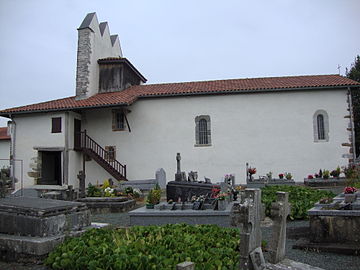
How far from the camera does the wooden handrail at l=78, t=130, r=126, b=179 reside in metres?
18.8

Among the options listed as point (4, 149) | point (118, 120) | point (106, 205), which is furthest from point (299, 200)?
point (4, 149)

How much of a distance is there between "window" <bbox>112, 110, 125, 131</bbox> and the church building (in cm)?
6

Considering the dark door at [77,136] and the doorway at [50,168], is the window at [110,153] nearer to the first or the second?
the dark door at [77,136]

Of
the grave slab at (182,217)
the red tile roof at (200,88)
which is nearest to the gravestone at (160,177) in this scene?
the red tile roof at (200,88)

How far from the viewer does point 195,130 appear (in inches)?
726

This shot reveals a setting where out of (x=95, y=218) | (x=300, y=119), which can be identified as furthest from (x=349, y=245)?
(x=300, y=119)

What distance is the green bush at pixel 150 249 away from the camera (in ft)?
13.1

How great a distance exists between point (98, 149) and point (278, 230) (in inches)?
630

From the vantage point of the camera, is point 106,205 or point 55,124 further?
point 55,124

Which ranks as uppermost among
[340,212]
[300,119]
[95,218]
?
[300,119]

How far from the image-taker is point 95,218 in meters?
9.80

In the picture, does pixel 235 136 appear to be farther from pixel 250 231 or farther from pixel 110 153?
pixel 250 231

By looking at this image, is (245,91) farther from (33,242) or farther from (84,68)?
(33,242)

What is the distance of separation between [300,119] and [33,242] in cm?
1566
